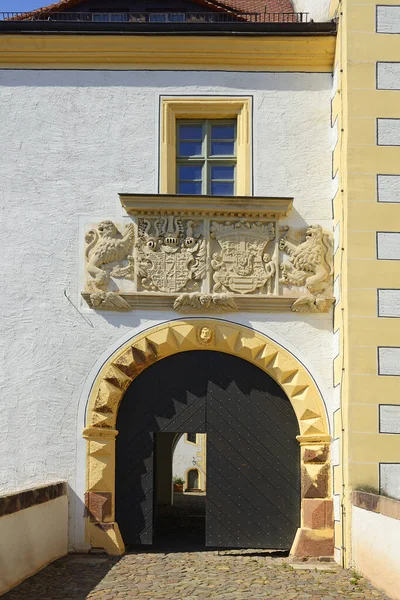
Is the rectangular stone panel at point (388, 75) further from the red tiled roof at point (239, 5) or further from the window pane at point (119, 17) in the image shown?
the window pane at point (119, 17)

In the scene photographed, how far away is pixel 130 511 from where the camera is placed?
1068 cm

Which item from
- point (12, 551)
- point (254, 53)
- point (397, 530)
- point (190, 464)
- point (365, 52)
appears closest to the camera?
point (397, 530)

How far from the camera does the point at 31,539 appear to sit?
29.6ft

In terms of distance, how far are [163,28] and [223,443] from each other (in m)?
4.59

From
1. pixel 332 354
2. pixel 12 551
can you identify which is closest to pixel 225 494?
pixel 332 354

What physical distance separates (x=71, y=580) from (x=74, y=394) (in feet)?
7.93

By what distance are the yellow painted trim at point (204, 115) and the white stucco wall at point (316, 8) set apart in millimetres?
1646

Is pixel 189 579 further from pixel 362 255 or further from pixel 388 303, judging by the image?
pixel 362 255

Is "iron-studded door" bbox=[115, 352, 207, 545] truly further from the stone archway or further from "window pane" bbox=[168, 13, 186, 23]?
"window pane" bbox=[168, 13, 186, 23]

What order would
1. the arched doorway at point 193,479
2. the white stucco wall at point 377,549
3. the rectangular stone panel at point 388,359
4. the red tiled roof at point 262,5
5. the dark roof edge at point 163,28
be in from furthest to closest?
the arched doorway at point 193,479, the red tiled roof at point 262,5, the dark roof edge at point 163,28, the rectangular stone panel at point 388,359, the white stucco wall at point 377,549

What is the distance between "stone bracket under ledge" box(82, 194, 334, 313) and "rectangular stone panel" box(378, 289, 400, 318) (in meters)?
0.86

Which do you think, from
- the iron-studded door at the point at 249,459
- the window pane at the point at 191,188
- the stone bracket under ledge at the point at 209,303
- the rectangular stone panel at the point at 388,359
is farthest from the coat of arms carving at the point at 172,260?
the rectangular stone panel at the point at 388,359

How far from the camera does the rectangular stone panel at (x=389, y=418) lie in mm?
9656

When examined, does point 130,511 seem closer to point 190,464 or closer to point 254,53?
point 254,53
